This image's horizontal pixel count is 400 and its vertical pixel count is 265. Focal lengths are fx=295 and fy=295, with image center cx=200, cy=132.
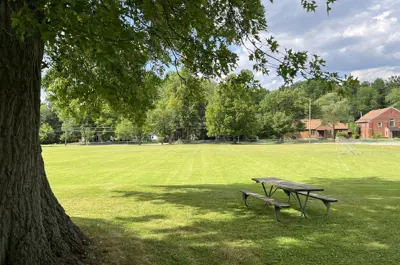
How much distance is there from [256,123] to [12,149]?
7345 cm

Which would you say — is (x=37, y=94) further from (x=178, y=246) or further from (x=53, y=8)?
(x=178, y=246)

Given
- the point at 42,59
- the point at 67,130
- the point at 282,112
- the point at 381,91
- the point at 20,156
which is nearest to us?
the point at 20,156

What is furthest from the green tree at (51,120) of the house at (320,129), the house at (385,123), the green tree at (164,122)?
the house at (385,123)

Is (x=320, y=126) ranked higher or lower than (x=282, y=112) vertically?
lower

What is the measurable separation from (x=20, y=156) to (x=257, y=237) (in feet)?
14.7

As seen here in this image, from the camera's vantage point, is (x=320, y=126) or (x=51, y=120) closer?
(x=320, y=126)

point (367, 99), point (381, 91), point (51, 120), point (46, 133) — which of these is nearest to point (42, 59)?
point (46, 133)

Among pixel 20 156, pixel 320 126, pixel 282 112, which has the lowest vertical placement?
pixel 20 156

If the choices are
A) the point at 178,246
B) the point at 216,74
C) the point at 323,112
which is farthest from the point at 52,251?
the point at 323,112

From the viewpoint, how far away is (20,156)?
3811mm

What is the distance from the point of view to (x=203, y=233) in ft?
20.3

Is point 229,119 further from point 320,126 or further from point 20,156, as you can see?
point 20,156

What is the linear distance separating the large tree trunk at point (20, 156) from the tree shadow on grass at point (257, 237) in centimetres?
120

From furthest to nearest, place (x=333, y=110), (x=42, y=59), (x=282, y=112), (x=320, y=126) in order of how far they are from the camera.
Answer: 1. (x=320, y=126)
2. (x=333, y=110)
3. (x=282, y=112)
4. (x=42, y=59)
